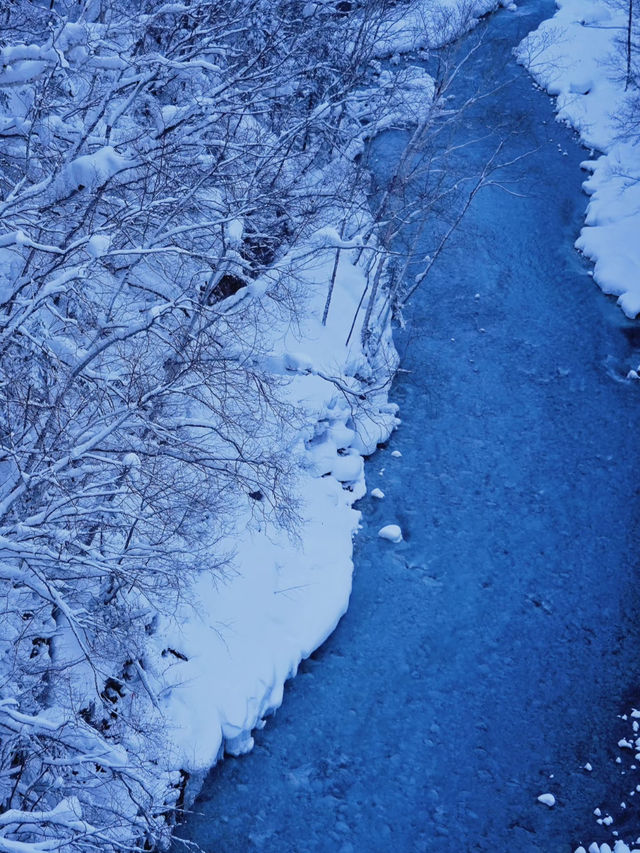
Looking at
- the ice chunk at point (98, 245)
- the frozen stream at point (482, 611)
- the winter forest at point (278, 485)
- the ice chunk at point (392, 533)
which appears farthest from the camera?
the ice chunk at point (392, 533)

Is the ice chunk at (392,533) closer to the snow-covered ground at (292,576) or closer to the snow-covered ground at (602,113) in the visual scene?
the snow-covered ground at (292,576)

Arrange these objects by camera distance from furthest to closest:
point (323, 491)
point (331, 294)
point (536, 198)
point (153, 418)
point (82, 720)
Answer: point (536, 198)
point (331, 294)
point (323, 491)
point (153, 418)
point (82, 720)

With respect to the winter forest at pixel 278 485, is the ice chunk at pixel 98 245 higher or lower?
higher

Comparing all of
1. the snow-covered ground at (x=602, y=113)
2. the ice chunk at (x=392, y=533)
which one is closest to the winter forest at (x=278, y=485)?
the ice chunk at (x=392, y=533)

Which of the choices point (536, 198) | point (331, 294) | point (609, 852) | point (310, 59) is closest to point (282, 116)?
point (310, 59)

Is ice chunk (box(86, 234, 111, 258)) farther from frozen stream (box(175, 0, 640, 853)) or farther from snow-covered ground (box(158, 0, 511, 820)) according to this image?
frozen stream (box(175, 0, 640, 853))

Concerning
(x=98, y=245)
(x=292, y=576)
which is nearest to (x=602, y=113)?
(x=292, y=576)

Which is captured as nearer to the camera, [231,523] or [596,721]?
[596,721]

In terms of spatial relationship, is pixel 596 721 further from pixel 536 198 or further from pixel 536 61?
pixel 536 61

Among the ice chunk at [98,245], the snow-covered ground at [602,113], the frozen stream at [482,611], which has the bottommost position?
the frozen stream at [482,611]
